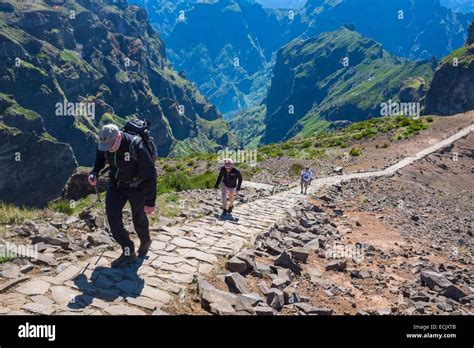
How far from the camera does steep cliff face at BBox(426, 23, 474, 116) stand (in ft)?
607

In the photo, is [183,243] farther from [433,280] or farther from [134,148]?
[433,280]

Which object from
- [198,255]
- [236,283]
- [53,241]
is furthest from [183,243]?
[53,241]

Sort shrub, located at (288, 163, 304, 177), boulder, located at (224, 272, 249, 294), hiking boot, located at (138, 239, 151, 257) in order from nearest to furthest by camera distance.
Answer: boulder, located at (224, 272, 249, 294) → hiking boot, located at (138, 239, 151, 257) → shrub, located at (288, 163, 304, 177)

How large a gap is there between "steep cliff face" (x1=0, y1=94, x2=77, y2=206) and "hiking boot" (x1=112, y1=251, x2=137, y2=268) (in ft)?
552

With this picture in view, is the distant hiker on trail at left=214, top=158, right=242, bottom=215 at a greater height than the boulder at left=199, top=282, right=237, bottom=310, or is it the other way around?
the distant hiker on trail at left=214, top=158, right=242, bottom=215

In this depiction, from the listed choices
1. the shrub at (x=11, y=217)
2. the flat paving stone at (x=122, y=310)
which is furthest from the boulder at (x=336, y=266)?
the shrub at (x=11, y=217)

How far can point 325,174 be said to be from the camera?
119 feet

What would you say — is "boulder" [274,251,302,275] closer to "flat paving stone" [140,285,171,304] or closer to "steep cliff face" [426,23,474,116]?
"flat paving stone" [140,285,171,304]

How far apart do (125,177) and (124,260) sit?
6.32 feet

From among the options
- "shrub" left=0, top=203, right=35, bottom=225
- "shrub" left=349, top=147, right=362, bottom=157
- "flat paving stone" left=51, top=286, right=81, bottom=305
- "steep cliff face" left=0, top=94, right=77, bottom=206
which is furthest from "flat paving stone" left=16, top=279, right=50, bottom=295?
"steep cliff face" left=0, top=94, right=77, bottom=206

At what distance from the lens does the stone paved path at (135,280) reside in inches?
291

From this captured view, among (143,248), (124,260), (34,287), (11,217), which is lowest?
(34,287)

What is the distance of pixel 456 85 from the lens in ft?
625

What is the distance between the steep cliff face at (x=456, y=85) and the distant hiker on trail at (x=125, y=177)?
650ft
